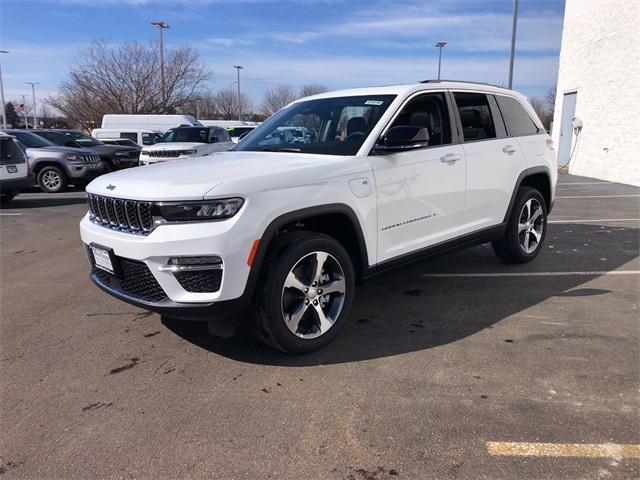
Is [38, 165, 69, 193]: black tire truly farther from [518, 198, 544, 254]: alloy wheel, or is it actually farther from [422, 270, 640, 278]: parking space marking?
[518, 198, 544, 254]: alloy wheel

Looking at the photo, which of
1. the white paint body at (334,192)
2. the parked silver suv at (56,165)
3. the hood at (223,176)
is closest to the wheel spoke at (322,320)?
the white paint body at (334,192)

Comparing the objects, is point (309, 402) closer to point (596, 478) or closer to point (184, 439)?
point (184, 439)

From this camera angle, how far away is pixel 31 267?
618cm

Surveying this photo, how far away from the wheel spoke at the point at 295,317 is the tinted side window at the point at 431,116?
1.81 metres

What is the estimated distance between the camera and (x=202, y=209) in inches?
121

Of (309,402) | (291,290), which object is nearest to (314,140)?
(291,290)

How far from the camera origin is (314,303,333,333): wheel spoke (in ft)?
11.8

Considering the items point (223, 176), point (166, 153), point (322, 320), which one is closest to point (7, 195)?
point (166, 153)

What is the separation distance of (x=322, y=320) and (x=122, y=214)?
1.52 m

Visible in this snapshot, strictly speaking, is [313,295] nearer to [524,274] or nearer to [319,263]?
[319,263]

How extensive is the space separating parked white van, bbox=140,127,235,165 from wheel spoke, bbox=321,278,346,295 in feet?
29.8

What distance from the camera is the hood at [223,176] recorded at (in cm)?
311

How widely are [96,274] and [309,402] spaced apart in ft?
6.12

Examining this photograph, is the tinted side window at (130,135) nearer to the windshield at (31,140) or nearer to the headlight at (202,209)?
the windshield at (31,140)
